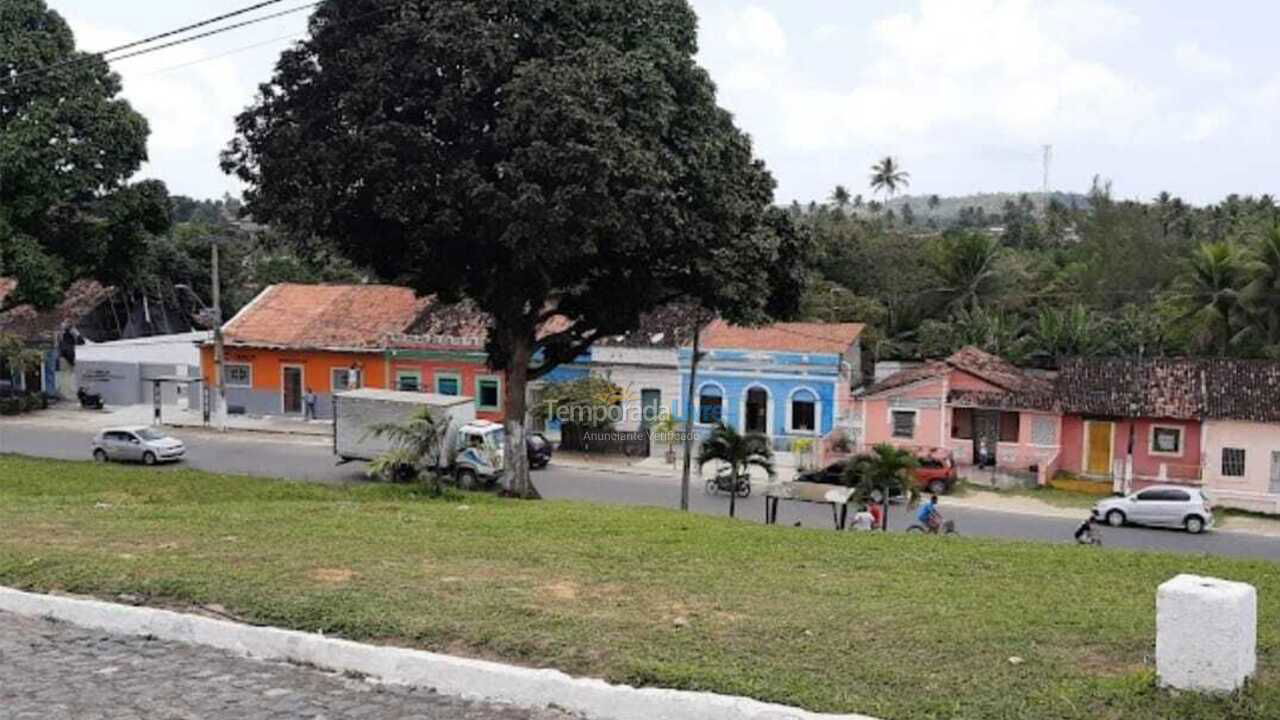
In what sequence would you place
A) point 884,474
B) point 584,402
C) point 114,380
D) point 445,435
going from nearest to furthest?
point 884,474 → point 445,435 → point 584,402 → point 114,380

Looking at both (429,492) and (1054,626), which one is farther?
(429,492)

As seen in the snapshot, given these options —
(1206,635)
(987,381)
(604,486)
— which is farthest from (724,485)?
(1206,635)

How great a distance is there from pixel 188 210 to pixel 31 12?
8796 cm

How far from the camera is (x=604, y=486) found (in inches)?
1162

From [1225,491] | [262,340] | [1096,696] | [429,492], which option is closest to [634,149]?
[429,492]

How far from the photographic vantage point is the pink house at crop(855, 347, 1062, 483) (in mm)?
32594

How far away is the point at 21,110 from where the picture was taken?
23.8 metres

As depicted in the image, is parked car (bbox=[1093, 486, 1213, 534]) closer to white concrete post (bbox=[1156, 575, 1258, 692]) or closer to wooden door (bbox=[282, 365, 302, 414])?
white concrete post (bbox=[1156, 575, 1258, 692])

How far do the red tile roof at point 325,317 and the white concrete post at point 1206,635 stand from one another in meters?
34.7

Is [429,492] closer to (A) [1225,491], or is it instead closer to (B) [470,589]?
(B) [470,589]

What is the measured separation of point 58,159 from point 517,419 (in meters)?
10.9

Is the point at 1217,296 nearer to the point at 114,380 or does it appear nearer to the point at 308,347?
the point at 308,347

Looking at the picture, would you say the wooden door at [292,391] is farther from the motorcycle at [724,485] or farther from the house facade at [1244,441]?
the house facade at [1244,441]

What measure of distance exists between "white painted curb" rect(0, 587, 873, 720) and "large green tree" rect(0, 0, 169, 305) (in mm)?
17824
